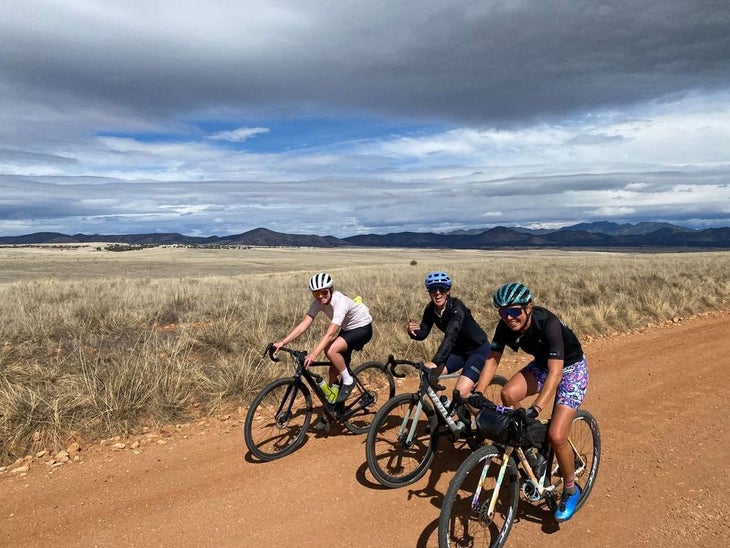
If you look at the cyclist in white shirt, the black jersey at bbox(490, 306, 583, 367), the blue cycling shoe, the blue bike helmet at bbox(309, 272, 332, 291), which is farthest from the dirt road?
the blue bike helmet at bbox(309, 272, 332, 291)

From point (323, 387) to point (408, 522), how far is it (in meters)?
2.13

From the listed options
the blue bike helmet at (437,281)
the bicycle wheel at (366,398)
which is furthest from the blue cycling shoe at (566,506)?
the bicycle wheel at (366,398)

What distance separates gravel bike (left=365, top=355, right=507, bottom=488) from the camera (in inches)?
190

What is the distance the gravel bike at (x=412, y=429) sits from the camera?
15.8 feet

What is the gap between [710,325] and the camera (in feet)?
38.7

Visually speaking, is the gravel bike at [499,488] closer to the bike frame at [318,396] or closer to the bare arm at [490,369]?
the bare arm at [490,369]

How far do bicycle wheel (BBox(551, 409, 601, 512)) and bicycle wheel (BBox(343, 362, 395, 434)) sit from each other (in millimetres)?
2462

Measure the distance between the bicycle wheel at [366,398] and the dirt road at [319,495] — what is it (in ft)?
0.98

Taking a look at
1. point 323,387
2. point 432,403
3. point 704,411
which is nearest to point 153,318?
point 323,387

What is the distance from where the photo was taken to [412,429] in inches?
194

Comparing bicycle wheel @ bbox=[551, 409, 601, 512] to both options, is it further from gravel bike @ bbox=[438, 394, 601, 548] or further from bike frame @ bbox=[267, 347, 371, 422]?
bike frame @ bbox=[267, 347, 371, 422]

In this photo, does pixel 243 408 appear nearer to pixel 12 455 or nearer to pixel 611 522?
pixel 12 455

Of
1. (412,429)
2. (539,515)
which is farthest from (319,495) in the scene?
(539,515)

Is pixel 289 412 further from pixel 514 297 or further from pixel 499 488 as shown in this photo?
pixel 514 297
